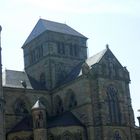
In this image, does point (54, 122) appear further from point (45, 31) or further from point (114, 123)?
point (45, 31)

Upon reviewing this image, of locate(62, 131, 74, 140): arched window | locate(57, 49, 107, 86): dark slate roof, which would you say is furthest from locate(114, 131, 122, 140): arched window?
locate(57, 49, 107, 86): dark slate roof

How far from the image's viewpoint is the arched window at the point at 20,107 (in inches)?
2660

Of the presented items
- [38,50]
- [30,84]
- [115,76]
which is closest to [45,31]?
[38,50]

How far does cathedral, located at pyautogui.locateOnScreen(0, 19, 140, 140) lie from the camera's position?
62.4 m

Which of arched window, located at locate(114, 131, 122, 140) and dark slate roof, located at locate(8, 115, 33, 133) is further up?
dark slate roof, located at locate(8, 115, 33, 133)

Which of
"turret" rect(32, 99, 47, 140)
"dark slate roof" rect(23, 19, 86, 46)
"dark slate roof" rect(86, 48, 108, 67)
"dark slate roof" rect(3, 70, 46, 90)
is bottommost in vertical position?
"turret" rect(32, 99, 47, 140)

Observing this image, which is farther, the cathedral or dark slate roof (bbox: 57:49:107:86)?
dark slate roof (bbox: 57:49:107:86)

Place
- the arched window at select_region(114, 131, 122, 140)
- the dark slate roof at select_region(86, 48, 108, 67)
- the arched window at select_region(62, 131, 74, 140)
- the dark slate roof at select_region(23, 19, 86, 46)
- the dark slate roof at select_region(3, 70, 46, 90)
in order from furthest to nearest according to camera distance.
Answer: the dark slate roof at select_region(23, 19, 86, 46)
the dark slate roof at select_region(3, 70, 46, 90)
the dark slate roof at select_region(86, 48, 108, 67)
the arched window at select_region(114, 131, 122, 140)
the arched window at select_region(62, 131, 74, 140)

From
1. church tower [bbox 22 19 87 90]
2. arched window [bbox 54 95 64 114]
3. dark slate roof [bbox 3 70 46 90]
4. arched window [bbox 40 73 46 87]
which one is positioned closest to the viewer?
dark slate roof [bbox 3 70 46 90]

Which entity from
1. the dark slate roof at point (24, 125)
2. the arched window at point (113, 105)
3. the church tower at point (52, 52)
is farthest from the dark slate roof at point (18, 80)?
the arched window at point (113, 105)

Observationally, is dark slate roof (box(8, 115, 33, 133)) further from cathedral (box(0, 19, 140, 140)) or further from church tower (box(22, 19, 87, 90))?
church tower (box(22, 19, 87, 90))

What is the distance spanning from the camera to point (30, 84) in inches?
2849

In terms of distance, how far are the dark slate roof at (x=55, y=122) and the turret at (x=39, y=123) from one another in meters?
1.66

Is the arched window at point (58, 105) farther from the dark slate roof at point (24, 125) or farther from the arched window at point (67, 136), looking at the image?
the arched window at point (67, 136)
